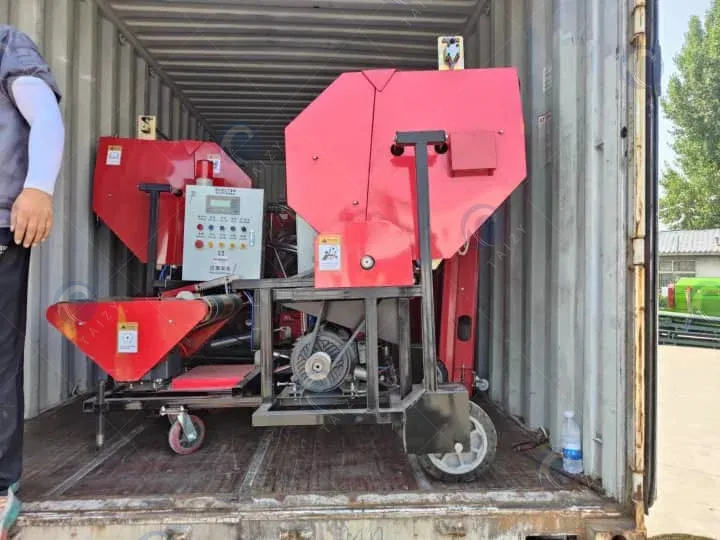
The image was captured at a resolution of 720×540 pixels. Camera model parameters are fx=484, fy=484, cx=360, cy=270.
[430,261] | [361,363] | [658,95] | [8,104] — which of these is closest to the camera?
[8,104]

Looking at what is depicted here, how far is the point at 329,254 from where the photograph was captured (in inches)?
88.3

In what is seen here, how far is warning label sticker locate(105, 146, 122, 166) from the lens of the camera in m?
3.96

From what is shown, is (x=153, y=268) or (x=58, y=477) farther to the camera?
(x=153, y=268)

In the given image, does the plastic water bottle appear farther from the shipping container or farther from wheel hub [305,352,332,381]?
wheel hub [305,352,332,381]

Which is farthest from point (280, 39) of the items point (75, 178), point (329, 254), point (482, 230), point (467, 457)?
point (467, 457)

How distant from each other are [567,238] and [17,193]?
2466 millimetres

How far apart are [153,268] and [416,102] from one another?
8.58 ft

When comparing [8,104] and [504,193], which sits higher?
[8,104]

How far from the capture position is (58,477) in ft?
7.41

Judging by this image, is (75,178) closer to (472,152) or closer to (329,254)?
(329,254)

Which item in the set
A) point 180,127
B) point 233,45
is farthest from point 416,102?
point 180,127

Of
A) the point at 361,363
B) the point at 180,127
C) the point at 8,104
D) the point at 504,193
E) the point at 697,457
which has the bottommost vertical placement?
the point at 697,457

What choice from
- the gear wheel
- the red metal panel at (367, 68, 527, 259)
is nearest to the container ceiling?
the red metal panel at (367, 68, 527, 259)

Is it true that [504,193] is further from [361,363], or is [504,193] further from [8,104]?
[8,104]
